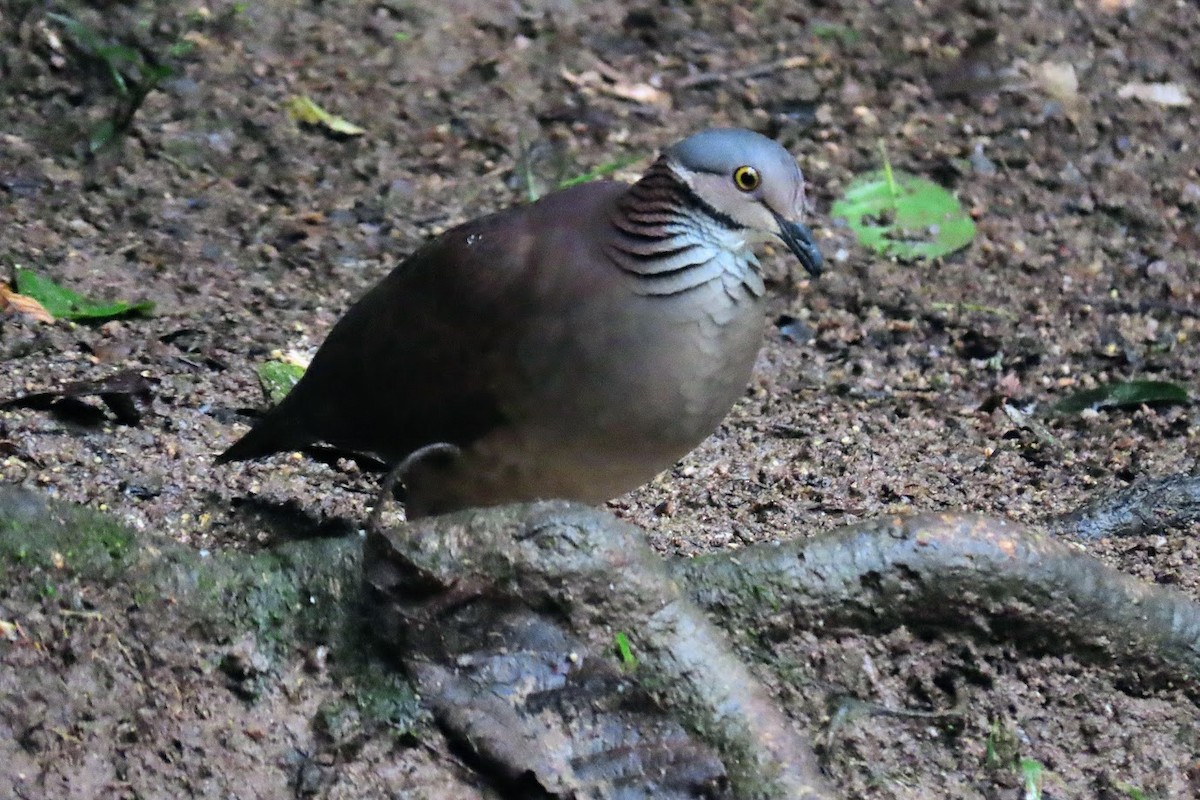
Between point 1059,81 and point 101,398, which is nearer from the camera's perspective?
point 101,398

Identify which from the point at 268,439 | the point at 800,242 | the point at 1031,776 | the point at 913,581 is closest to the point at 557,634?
the point at 913,581

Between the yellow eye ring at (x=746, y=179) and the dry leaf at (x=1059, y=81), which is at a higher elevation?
the yellow eye ring at (x=746, y=179)

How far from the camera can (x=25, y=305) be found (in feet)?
15.5

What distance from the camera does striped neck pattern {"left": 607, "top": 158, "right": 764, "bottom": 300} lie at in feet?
10.8

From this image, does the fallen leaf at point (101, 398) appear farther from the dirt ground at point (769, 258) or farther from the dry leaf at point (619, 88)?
the dry leaf at point (619, 88)

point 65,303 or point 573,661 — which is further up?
point 573,661

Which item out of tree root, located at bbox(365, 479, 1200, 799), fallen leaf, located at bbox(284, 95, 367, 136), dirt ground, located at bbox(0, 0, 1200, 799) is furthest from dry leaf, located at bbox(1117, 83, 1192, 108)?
tree root, located at bbox(365, 479, 1200, 799)

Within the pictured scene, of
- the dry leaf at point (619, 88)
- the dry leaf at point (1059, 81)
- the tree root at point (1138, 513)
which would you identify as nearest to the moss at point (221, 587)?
the tree root at point (1138, 513)

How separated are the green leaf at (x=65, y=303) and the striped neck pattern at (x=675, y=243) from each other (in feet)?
6.76

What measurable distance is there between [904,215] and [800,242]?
2720 millimetres

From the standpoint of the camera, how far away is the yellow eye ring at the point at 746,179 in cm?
336

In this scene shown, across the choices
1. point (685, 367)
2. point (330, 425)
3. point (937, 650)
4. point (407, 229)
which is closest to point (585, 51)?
point (407, 229)

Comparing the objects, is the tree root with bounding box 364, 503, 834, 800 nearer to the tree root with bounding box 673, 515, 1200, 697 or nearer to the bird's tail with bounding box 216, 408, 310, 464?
the tree root with bounding box 673, 515, 1200, 697

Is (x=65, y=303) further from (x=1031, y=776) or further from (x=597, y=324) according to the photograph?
(x=1031, y=776)
